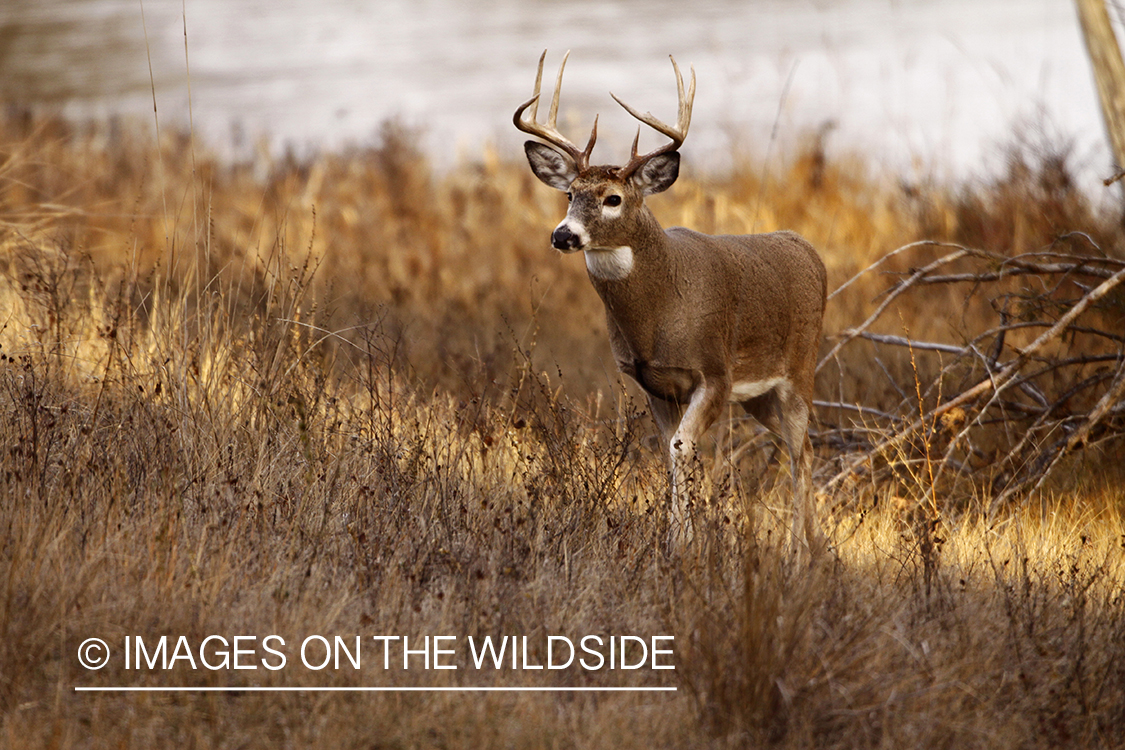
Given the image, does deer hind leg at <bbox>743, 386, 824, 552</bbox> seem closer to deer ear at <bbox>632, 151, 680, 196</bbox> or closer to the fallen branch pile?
the fallen branch pile

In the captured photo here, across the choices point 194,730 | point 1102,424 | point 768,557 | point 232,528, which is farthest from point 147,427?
point 1102,424

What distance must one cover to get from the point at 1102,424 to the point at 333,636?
4.85m

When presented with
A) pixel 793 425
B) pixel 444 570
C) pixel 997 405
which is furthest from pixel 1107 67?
pixel 444 570

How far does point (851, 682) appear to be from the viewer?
12.6 feet

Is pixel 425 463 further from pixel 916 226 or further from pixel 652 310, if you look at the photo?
pixel 916 226

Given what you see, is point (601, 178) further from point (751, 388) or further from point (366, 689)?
point (366, 689)

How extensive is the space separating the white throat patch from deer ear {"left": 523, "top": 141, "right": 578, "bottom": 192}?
436mm

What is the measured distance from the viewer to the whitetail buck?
567 cm

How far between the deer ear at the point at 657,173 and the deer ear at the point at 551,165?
0.32m

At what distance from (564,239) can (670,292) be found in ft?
2.24

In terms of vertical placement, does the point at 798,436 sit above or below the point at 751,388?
below

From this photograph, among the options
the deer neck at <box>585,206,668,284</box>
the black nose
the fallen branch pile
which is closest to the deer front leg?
the deer neck at <box>585,206,668,284</box>

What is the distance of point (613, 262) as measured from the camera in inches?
226

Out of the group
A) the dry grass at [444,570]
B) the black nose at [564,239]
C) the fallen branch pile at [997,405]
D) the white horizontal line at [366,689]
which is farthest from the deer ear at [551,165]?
the white horizontal line at [366,689]
